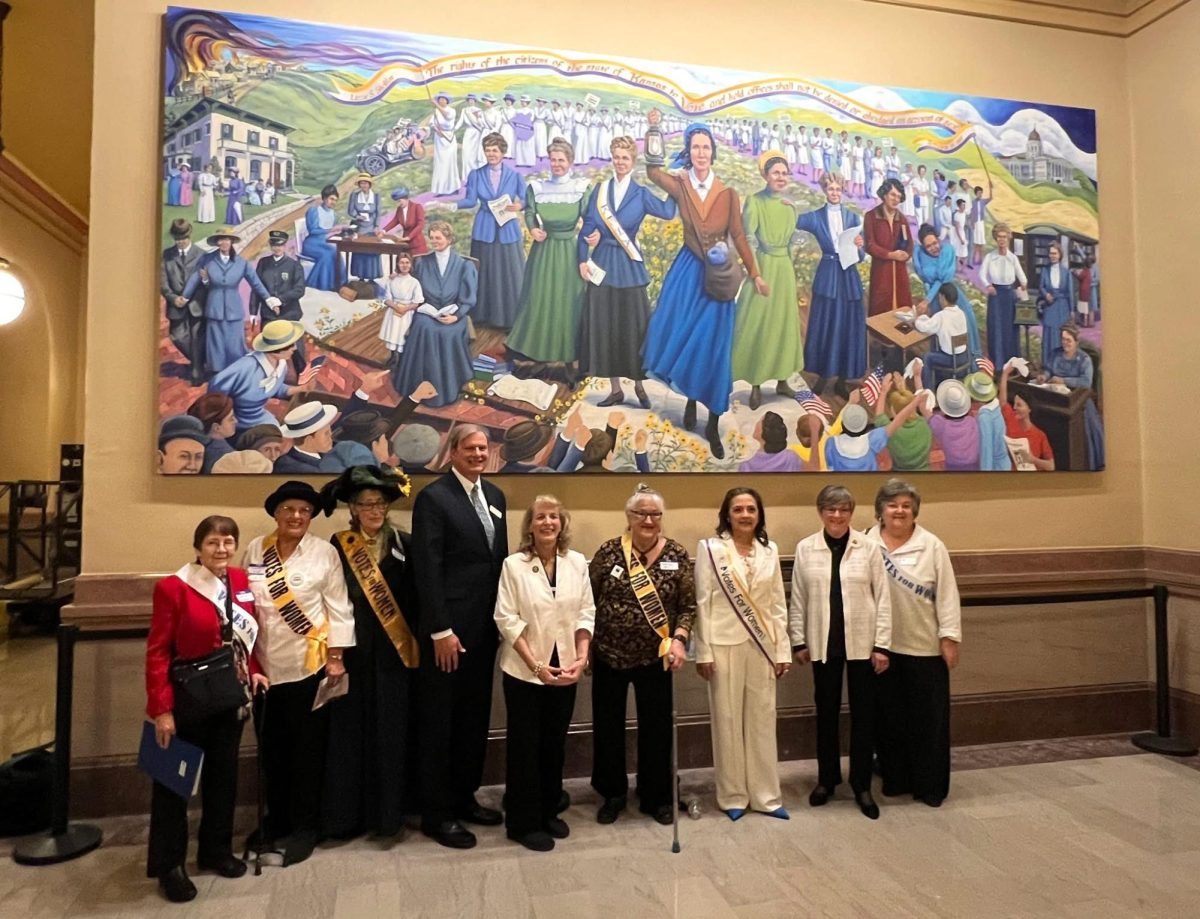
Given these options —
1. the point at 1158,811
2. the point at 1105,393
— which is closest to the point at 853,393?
the point at 1105,393

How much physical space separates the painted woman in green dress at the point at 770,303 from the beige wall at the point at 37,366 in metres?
9.10

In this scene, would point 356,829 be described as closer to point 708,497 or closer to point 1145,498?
point 708,497

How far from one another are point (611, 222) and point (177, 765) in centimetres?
339

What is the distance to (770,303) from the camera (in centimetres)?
496

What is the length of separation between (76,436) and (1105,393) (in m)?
11.8

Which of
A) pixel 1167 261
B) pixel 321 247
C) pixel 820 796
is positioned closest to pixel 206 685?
pixel 321 247

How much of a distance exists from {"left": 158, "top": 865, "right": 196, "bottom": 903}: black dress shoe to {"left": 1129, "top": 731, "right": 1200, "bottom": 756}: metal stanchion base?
17.1 feet

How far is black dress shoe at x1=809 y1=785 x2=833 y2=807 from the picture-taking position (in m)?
4.25

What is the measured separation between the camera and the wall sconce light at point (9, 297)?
855 cm

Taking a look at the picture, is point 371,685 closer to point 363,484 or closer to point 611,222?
point 363,484

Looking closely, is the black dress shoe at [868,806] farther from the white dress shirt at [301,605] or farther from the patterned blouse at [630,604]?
the white dress shirt at [301,605]

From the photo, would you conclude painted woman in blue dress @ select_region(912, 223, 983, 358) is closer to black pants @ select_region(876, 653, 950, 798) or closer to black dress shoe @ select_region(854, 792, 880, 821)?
black pants @ select_region(876, 653, 950, 798)

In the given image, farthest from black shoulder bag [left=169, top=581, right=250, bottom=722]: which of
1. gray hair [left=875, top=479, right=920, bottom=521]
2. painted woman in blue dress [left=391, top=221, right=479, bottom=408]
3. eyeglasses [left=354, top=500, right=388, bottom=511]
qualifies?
gray hair [left=875, top=479, right=920, bottom=521]

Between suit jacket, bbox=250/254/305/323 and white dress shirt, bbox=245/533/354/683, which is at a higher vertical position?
suit jacket, bbox=250/254/305/323
